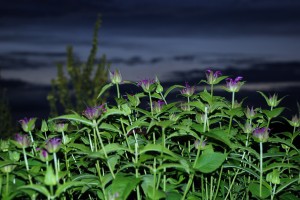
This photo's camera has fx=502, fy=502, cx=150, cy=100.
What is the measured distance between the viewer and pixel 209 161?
5.51 feet

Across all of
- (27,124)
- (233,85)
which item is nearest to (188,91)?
(233,85)

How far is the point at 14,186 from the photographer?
1719 mm

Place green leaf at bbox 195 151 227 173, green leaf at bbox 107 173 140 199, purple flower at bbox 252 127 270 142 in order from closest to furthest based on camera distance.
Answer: green leaf at bbox 107 173 140 199, green leaf at bbox 195 151 227 173, purple flower at bbox 252 127 270 142

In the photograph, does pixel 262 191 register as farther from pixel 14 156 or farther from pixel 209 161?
pixel 14 156

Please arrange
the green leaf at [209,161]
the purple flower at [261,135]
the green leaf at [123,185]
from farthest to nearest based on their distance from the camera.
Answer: the purple flower at [261,135], the green leaf at [209,161], the green leaf at [123,185]

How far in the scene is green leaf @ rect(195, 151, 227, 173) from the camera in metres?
1.65

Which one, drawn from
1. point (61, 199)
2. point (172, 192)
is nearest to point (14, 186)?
point (61, 199)

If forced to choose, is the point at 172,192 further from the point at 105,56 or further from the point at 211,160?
the point at 105,56

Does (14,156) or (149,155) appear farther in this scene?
(14,156)

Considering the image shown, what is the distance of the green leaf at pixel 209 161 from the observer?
1648 millimetres

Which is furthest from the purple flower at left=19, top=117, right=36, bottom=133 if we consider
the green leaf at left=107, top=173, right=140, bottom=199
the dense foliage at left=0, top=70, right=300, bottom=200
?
the green leaf at left=107, top=173, right=140, bottom=199

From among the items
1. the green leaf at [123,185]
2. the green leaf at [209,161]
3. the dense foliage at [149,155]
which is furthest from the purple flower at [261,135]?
the green leaf at [123,185]

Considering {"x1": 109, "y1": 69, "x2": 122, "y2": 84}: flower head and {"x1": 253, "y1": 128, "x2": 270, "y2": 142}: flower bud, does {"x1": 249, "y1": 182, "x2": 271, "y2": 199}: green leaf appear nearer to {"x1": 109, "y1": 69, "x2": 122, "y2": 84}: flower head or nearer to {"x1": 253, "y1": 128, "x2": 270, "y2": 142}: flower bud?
{"x1": 253, "y1": 128, "x2": 270, "y2": 142}: flower bud

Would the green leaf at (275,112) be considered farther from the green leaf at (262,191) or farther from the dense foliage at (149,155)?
the green leaf at (262,191)
